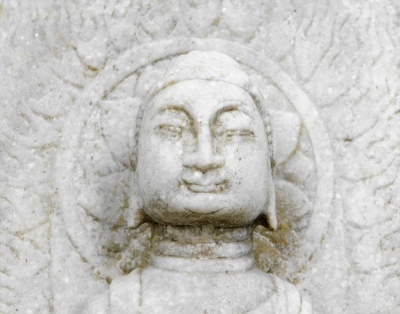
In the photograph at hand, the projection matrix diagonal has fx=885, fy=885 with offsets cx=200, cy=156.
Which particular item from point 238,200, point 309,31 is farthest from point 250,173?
point 309,31

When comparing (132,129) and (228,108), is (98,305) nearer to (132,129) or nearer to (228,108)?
(132,129)

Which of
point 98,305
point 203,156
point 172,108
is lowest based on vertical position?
point 98,305

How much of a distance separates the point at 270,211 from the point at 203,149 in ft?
1.35

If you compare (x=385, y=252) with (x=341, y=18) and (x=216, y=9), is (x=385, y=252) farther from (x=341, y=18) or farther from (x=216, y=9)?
(x=216, y=9)

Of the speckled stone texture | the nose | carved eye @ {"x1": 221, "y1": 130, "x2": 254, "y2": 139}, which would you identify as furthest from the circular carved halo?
the nose

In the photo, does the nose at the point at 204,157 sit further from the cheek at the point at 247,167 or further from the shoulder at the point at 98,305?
the shoulder at the point at 98,305

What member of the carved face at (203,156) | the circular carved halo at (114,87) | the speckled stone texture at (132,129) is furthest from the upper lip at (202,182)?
the circular carved halo at (114,87)

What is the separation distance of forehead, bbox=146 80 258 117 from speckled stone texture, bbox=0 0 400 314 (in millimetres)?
318

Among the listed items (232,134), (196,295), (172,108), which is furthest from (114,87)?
(196,295)

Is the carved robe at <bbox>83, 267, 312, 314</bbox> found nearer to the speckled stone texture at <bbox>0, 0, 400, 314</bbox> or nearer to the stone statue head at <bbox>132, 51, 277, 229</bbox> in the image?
the stone statue head at <bbox>132, 51, 277, 229</bbox>

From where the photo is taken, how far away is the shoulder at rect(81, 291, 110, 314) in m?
2.83

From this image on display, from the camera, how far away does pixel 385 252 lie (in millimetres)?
3209

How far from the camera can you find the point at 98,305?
2842mm

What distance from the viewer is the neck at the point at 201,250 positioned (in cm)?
288
